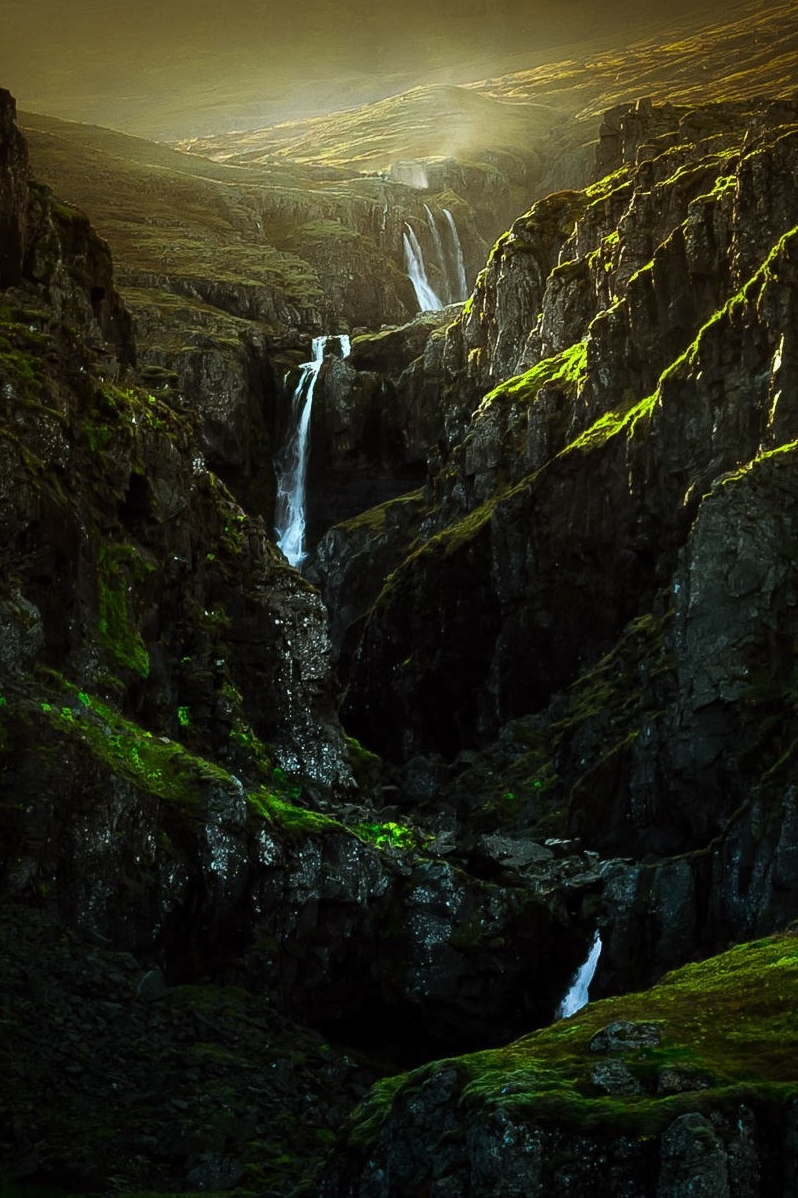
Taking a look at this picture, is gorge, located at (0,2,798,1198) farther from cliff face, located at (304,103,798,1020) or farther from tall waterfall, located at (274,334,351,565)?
tall waterfall, located at (274,334,351,565)

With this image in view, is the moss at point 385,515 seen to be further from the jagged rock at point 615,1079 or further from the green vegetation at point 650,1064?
the jagged rock at point 615,1079

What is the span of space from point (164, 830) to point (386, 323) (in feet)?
479

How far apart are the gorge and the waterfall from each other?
0.16 metres

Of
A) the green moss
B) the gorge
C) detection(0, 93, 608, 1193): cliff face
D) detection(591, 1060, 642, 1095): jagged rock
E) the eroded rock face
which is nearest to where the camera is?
detection(591, 1060, 642, 1095): jagged rock

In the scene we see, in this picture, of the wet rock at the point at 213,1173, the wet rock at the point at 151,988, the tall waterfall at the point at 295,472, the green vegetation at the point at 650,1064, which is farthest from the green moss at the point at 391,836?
the tall waterfall at the point at 295,472

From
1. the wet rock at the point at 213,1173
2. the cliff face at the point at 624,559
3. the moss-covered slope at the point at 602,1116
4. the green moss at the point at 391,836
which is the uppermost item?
the cliff face at the point at 624,559

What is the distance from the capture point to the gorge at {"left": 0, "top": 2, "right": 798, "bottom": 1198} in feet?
112

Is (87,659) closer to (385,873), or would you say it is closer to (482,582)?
(385,873)

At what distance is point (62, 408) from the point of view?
64375 mm

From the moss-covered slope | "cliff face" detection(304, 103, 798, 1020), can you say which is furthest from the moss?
the moss-covered slope

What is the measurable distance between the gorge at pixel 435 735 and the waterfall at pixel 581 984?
0.16 metres

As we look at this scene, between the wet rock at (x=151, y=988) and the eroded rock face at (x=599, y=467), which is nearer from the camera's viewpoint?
the wet rock at (x=151, y=988)

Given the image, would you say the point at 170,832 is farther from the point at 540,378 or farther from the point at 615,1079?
the point at 540,378

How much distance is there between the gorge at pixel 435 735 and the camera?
112 ft
